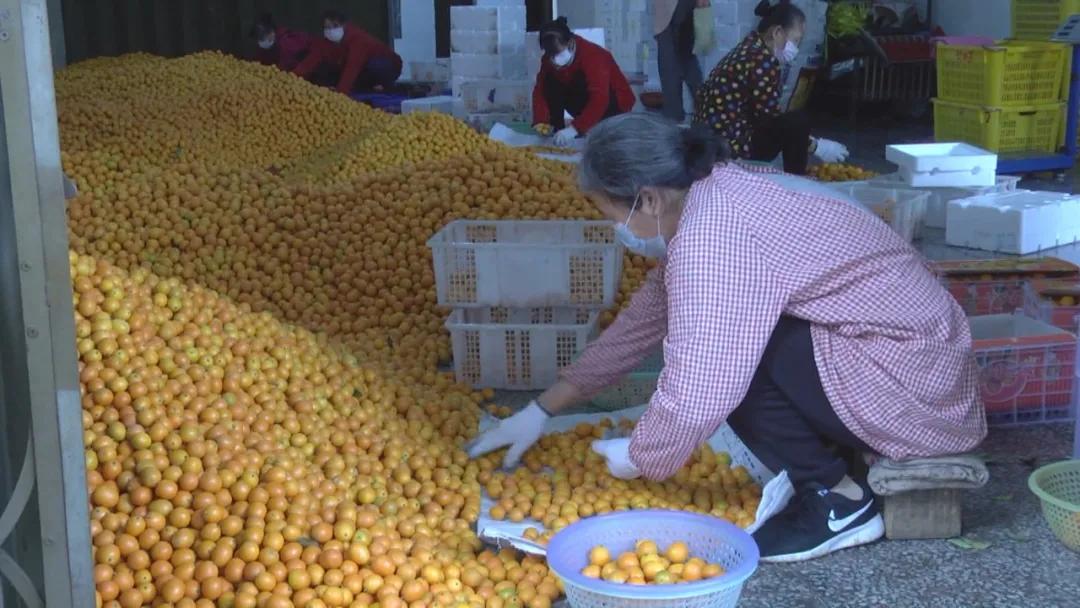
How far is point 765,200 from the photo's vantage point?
106 inches

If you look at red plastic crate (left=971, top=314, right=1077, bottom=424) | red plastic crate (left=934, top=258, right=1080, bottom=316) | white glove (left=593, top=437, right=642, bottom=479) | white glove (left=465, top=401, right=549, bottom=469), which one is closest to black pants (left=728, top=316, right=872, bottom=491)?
white glove (left=593, top=437, right=642, bottom=479)

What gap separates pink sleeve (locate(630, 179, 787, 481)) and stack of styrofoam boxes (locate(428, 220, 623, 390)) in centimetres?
130

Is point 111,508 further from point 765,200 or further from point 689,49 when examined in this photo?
point 689,49

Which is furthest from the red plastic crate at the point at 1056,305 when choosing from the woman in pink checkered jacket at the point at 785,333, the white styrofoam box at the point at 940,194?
the white styrofoam box at the point at 940,194

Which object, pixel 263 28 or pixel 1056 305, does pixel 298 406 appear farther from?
pixel 263 28

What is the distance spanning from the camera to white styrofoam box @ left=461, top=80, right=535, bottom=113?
895cm

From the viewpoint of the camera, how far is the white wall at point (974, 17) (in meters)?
10.7

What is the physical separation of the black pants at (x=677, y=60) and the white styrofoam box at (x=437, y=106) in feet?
4.86

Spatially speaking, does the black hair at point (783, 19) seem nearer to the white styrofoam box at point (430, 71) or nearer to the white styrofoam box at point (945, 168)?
the white styrofoam box at point (945, 168)

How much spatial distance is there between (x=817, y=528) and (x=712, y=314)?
614mm

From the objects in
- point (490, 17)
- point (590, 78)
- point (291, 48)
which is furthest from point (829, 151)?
point (291, 48)

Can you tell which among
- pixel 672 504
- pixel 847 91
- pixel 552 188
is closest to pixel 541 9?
pixel 847 91

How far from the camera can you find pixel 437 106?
9070 millimetres

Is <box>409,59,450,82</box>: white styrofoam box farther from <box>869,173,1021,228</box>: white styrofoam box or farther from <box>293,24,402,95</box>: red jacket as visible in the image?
<box>869,173,1021,228</box>: white styrofoam box
